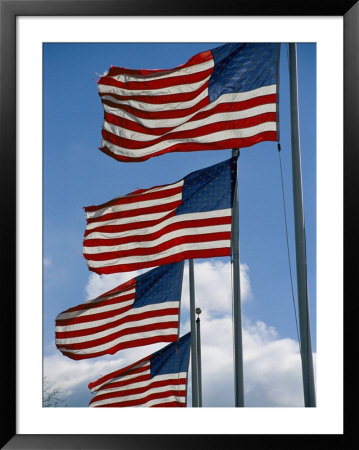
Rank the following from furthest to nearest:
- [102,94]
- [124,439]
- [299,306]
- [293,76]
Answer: [102,94], [293,76], [299,306], [124,439]

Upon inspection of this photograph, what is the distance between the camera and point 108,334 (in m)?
9.55

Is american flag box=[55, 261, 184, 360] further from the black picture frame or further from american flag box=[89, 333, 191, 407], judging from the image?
the black picture frame

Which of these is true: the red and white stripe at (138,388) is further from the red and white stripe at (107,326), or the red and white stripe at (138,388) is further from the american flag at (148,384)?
the red and white stripe at (107,326)

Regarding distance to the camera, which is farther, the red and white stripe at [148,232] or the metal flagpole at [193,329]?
the metal flagpole at [193,329]

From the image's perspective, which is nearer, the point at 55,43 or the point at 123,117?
the point at 55,43

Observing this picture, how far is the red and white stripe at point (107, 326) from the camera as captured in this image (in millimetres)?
9273

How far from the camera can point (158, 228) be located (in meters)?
8.56

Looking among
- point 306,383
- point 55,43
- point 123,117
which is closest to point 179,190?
point 123,117

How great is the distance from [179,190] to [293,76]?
2139mm
